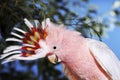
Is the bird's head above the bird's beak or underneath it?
above

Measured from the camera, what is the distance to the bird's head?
40.2 inches

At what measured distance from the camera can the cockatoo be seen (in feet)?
3.39

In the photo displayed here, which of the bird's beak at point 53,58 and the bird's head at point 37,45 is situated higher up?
the bird's head at point 37,45

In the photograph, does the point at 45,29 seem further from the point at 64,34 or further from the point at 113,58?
the point at 113,58

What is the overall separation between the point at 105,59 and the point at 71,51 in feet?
0.28

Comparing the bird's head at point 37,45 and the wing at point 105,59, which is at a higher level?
the bird's head at point 37,45

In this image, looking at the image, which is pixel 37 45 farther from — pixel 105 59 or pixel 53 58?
pixel 105 59

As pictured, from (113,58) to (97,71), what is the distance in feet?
0.17

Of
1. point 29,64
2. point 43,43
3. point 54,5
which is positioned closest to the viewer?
point 43,43

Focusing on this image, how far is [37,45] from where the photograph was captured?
40.6 inches

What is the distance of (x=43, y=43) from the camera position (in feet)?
3.37

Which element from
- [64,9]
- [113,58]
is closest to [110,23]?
[64,9]

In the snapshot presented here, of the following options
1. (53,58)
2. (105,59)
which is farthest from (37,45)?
(105,59)

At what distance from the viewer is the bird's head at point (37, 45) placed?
1.02 meters
